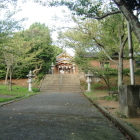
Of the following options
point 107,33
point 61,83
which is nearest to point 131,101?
point 107,33

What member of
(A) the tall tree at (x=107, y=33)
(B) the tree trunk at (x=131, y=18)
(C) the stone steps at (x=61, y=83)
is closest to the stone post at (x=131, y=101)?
(B) the tree trunk at (x=131, y=18)

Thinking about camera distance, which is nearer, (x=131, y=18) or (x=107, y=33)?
(x=131, y=18)

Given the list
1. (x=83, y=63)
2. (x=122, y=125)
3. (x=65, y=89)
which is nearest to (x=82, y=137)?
(x=122, y=125)

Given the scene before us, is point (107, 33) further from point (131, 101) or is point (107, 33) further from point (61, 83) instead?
point (61, 83)

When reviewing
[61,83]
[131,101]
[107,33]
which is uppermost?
[107,33]

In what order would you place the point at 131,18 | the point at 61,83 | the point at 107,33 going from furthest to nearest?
the point at 61,83 < the point at 107,33 < the point at 131,18

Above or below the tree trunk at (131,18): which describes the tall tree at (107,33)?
above

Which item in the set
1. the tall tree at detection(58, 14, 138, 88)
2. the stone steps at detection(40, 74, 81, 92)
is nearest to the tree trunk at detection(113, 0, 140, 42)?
the tall tree at detection(58, 14, 138, 88)

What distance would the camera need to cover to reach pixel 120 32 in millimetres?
10211

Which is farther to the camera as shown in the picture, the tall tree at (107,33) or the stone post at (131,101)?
the tall tree at (107,33)

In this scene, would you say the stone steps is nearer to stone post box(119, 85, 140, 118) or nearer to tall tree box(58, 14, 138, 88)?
tall tree box(58, 14, 138, 88)

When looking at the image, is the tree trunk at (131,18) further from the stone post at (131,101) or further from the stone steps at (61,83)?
the stone steps at (61,83)

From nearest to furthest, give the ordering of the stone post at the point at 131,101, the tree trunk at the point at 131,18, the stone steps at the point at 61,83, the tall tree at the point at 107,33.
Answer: the tree trunk at the point at 131,18
the stone post at the point at 131,101
the tall tree at the point at 107,33
the stone steps at the point at 61,83

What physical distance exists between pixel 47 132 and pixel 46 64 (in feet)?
76.6
